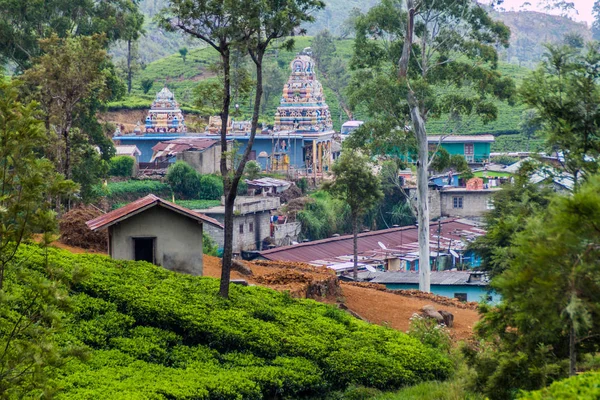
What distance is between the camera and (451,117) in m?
29.0

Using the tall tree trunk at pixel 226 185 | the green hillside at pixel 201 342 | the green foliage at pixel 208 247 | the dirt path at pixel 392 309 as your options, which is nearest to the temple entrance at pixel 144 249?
the green hillside at pixel 201 342

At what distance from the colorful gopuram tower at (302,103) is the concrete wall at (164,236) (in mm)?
39217

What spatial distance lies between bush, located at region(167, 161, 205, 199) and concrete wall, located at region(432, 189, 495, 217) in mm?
12875

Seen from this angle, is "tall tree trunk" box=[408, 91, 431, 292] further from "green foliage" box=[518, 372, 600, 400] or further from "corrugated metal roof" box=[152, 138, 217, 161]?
"corrugated metal roof" box=[152, 138, 217, 161]

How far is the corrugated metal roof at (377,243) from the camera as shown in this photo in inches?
1469

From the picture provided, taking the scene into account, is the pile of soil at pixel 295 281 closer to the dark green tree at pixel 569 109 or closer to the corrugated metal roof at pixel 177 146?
the dark green tree at pixel 569 109

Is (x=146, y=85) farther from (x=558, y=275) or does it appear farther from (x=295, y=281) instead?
(x=558, y=275)

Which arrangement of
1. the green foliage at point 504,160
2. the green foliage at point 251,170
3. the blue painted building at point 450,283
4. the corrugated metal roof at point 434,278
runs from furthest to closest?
the green foliage at point 504,160 → the green foliage at point 251,170 → the corrugated metal roof at point 434,278 → the blue painted building at point 450,283

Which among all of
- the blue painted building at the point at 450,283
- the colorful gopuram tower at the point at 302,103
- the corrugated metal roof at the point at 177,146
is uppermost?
the colorful gopuram tower at the point at 302,103

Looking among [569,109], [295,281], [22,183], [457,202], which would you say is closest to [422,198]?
[295,281]

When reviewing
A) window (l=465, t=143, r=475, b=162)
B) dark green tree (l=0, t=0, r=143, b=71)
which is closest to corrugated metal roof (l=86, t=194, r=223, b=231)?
dark green tree (l=0, t=0, r=143, b=71)

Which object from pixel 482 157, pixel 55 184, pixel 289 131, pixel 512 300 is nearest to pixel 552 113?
pixel 512 300

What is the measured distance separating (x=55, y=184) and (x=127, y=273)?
7854mm

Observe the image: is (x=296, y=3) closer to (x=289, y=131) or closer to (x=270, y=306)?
(x=270, y=306)
